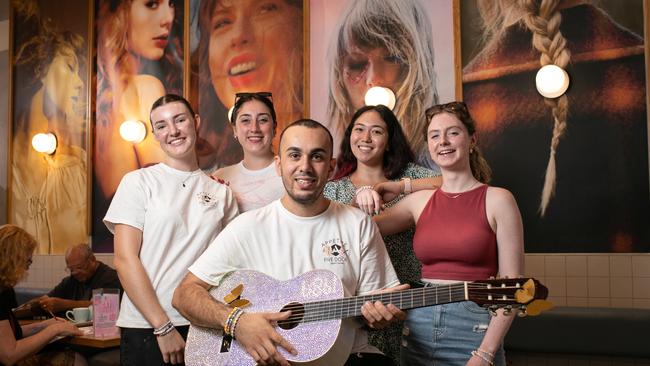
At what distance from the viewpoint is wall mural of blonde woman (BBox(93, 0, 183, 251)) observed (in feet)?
21.8

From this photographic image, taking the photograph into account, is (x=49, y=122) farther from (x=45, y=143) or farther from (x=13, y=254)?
(x=13, y=254)

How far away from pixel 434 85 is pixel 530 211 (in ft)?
4.08

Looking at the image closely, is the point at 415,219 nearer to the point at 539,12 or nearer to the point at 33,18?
the point at 539,12

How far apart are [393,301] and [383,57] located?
11.4 feet

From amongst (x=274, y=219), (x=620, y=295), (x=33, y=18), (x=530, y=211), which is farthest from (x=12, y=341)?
(x=33, y=18)

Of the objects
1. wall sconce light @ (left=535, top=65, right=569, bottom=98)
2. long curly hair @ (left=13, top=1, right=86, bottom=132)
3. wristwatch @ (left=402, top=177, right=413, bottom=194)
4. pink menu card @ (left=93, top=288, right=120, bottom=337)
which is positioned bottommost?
pink menu card @ (left=93, top=288, right=120, bottom=337)

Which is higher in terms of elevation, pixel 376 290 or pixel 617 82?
pixel 617 82

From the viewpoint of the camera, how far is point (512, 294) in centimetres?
179

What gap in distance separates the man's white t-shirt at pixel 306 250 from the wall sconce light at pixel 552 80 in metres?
2.62

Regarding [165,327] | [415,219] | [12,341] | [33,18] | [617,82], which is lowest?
[12,341]

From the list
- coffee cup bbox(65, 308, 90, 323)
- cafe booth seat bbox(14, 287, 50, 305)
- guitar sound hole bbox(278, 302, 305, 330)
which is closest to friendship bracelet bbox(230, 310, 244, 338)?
guitar sound hole bbox(278, 302, 305, 330)

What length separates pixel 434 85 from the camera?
496cm

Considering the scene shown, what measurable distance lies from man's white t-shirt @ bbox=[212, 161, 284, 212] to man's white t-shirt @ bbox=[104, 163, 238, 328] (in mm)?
249

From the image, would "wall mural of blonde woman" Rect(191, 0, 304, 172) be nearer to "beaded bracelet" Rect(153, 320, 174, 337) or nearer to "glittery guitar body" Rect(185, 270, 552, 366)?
"beaded bracelet" Rect(153, 320, 174, 337)
